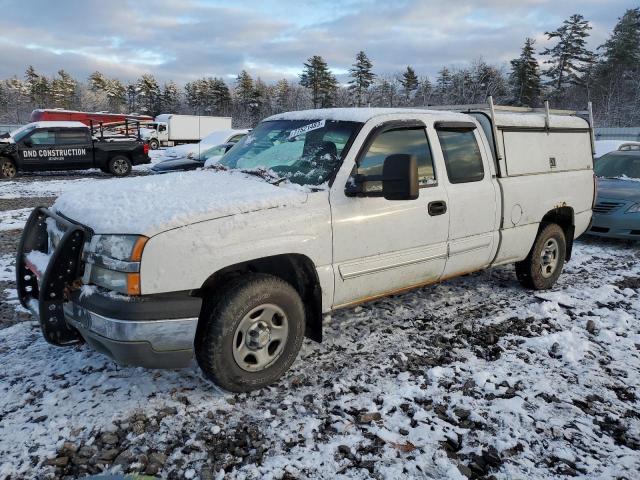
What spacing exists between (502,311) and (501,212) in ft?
3.32

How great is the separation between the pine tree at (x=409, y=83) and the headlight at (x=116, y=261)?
6377 centimetres

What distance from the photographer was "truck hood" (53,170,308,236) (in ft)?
8.87

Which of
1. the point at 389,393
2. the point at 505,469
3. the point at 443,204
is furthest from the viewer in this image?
the point at 443,204

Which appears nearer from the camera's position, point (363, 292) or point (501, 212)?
point (363, 292)

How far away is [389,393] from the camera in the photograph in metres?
3.13

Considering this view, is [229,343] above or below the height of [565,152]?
below

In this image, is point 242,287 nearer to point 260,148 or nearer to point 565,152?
point 260,148

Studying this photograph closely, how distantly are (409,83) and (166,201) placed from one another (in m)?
65.2

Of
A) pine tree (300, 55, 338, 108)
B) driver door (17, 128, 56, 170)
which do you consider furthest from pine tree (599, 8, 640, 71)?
driver door (17, 128, 56, 170)

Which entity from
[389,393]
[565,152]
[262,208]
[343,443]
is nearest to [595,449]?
[389,393]

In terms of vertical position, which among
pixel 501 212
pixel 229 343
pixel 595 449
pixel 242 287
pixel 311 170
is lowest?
pixel 595 449

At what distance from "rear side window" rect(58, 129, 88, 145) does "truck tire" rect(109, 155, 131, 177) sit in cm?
118

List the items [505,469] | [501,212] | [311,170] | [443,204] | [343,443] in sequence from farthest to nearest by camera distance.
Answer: [501,212] → [443,204] → [311,170] → [343,443] → [505,469]

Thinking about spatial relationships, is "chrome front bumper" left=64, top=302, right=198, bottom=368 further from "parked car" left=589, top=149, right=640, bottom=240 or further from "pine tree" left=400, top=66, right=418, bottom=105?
"pine tree" left=400, top=66, right=418, bottom=105
